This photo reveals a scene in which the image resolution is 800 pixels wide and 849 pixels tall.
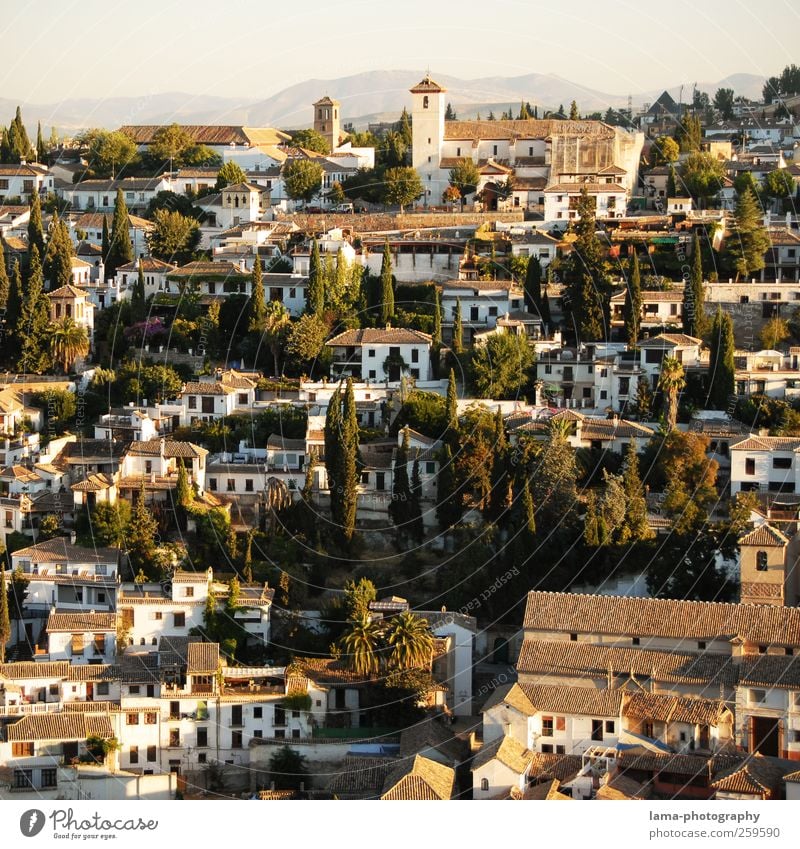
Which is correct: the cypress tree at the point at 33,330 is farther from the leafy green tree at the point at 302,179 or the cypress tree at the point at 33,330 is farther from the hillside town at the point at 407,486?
the leafy green tree at the point at 302,179

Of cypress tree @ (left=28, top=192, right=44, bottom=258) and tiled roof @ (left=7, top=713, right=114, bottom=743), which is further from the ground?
cypress tree @ (left=28, top=192, right=44, bottom=258)

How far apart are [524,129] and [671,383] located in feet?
40.9

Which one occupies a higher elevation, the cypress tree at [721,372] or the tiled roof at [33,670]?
the cypress tree at [721,372]

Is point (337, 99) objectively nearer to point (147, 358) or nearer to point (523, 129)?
point (523, 129)

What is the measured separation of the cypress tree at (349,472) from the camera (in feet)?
81.8

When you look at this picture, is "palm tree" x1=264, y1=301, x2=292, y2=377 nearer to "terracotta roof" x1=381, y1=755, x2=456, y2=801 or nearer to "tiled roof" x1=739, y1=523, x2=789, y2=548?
"tiled roof" x1=739, y1=523, x2=789, y2=548

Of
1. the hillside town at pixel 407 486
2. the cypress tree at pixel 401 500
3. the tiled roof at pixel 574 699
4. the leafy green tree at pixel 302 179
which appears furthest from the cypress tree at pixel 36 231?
the tiled roof at pixel 574 699

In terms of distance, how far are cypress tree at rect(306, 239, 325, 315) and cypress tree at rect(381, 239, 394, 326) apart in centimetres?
89

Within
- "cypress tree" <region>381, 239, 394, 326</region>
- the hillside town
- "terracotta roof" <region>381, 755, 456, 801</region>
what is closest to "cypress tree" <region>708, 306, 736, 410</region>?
the hillside town

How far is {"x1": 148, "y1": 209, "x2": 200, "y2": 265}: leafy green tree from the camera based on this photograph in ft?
110

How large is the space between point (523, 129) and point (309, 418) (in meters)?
13.0

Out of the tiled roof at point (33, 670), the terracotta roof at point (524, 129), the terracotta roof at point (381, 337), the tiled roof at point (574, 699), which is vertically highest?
the terracotta roof at point (524, 129)

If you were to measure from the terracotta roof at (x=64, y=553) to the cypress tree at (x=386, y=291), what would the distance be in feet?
22.8

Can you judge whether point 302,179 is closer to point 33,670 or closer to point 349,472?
point 349,472
